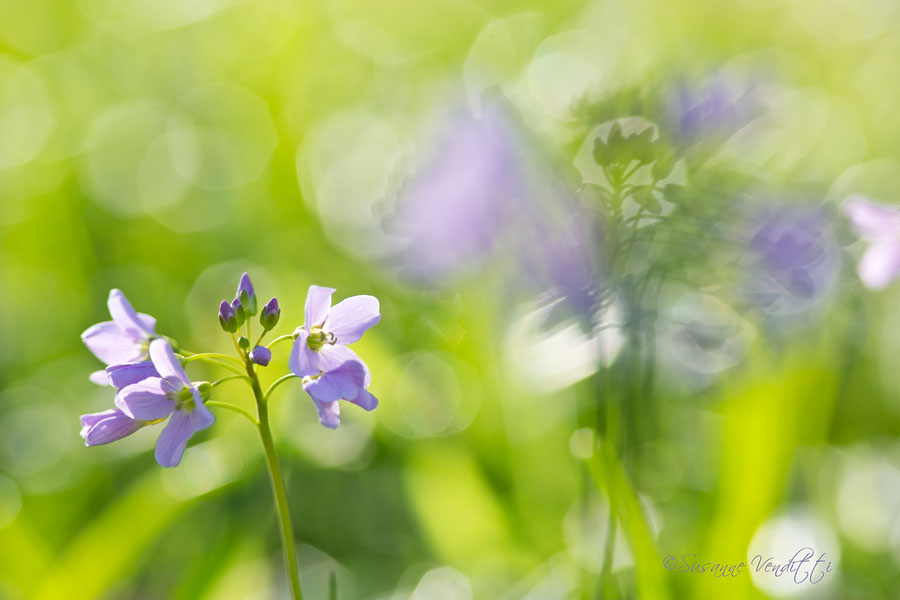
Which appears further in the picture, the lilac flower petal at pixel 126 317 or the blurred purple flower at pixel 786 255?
the blurred purple flower at pixel 786 255

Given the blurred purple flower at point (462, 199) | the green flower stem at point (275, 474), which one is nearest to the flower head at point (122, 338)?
the green flower stem at point (275, 474)

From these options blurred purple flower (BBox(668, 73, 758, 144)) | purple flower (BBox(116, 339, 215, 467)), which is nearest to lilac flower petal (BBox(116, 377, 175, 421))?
purple flower (BBox(116, 339, 215, 467))

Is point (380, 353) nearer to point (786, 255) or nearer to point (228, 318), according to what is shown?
point (786, 255)

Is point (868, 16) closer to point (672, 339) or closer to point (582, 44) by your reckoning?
point (582, 44)

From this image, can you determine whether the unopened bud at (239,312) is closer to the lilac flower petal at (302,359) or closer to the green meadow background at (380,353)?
the lilac flower petal at (302,359)

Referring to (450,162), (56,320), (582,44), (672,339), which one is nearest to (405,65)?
(582,44)

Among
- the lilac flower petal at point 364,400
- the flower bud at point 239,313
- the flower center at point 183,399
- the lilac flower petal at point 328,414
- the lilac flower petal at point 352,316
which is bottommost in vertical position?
the lilac flower petal at point 328,414

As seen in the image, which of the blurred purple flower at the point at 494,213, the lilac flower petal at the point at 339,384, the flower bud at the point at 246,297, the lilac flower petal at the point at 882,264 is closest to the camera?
the lilac flower petal at the point at 339,384
